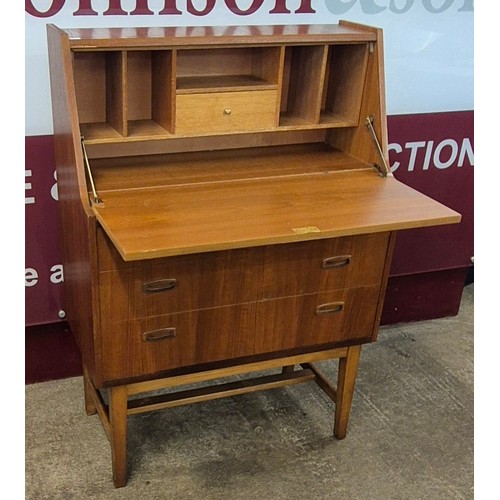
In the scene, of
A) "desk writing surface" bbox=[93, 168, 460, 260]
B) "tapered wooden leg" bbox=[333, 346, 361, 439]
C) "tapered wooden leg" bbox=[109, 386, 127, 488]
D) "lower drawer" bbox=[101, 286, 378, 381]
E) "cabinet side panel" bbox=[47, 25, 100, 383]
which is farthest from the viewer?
"tapered wooden leg" bbox=[333, 346, 361, 439]

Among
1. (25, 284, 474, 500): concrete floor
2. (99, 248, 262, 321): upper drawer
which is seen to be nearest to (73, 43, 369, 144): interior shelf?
(99, 248, 262, 321): upper drawer

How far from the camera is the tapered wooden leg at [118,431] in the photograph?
2.22 meters

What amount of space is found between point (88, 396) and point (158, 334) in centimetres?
71

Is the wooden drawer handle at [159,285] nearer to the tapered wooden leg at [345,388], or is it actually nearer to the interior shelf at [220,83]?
the interior shelf at [220,83]

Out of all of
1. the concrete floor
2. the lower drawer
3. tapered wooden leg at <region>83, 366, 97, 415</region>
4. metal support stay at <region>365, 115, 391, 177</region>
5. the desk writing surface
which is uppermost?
metal support stay at <region>365, 115, 391, 177</region>

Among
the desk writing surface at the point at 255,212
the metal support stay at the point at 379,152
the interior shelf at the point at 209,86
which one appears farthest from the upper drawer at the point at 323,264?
the interior shelf at the point at 209,86

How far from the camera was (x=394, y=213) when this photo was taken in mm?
2057

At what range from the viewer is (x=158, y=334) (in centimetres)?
212

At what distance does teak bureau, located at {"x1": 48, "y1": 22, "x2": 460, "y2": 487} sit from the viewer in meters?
2.00

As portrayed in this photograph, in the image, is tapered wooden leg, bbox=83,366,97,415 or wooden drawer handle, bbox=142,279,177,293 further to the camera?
tapered wooden leg, bbox=83,366,97,415

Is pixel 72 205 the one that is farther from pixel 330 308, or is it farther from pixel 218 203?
pixel 330 308

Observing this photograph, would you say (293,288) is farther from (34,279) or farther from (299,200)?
(34,279)

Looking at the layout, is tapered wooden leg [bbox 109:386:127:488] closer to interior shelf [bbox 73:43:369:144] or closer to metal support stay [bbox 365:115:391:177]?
interior shelf [bbox 73:43:369:144]

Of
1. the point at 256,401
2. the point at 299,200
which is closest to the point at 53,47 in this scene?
the point at 299,200
